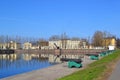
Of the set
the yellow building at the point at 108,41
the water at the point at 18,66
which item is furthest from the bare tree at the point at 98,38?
the water at the point at 18,66

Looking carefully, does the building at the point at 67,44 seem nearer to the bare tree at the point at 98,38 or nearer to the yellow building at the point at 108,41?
the yellow building at the point at 108,41

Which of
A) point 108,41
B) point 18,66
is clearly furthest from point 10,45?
point 18,66

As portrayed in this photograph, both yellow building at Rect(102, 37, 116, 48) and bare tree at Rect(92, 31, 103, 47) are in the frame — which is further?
yellow building at Rect(102, 37, 116, 48)

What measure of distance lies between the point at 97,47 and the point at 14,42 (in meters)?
57.8

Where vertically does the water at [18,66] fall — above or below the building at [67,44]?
below

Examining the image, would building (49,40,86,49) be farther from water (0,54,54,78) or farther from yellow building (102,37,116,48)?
water (0,54,54,78)

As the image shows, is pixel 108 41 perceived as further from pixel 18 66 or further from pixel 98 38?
pixel 18 66

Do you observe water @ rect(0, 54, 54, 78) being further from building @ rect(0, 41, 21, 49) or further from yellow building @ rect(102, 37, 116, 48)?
building @ rect(0, 41, 21, 49)

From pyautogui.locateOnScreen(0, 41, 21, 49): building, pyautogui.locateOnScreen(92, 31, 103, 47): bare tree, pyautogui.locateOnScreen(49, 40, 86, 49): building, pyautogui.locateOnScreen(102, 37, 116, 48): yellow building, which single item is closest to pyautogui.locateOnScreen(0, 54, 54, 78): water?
pyautogui.locateOnScreen(92, 31, 103, 47): bare tree

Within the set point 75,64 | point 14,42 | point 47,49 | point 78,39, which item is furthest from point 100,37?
point 75,64

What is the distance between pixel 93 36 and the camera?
134 meters

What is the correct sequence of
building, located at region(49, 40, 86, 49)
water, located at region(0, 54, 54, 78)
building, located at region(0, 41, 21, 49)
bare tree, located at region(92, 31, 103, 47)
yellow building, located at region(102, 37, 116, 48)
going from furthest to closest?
building, located at region(0, 41, 21, 49) → building, located at region(49, 40, 86, 49) → yellow building, located at region(102, 37, 116, 48) → bare tree, located at region(92, 31, 103, 47) → water, located at region(0, 54, 54, 78)

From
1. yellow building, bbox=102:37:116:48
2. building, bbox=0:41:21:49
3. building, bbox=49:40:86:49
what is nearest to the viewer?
yellow building, bbox=102:37:116:48

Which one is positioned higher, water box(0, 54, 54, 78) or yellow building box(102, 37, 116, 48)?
yellow building box(102, 37, 116, 48)
